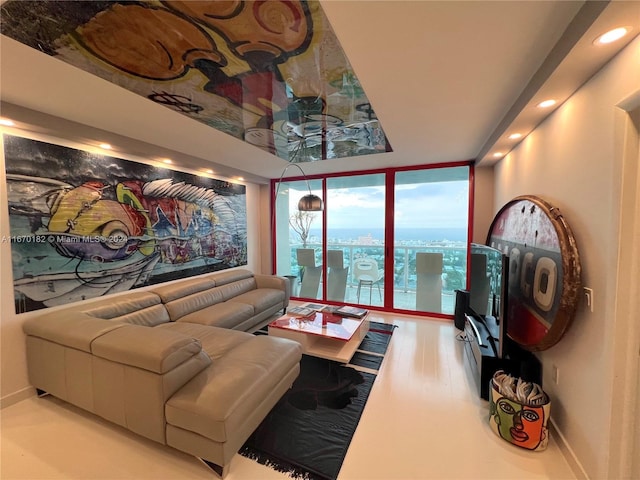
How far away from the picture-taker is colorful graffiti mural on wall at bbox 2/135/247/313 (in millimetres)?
2195

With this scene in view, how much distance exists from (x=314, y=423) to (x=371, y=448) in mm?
446

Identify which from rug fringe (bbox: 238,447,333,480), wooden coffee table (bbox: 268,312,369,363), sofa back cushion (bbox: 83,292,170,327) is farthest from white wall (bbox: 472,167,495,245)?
sofa back cushion (bbox: 83,292,170,327)

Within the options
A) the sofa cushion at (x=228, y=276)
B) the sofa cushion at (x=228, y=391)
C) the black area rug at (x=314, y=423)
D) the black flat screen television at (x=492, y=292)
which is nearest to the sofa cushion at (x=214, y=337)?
the sofa cushion at (x=228, y=391)

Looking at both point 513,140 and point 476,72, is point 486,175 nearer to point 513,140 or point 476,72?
point 513,140

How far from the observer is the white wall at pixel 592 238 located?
1.30 m

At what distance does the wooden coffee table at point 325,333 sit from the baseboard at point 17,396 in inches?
83.3

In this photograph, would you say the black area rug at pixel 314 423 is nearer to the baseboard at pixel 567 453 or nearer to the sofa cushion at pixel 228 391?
the sofa cushion at pixel 228 391

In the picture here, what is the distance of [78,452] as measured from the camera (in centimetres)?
170

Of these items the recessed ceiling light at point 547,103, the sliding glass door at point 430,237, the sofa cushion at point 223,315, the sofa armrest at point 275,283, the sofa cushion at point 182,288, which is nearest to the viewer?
the recessed ceiling light at point 547,103

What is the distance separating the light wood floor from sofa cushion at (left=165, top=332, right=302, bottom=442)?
1.18ft

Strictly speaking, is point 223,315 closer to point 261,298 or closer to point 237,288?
point 261,298

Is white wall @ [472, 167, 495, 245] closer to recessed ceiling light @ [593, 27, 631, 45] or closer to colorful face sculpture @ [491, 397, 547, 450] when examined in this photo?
colorful face sculpture @ [491, 397, 547, 450]

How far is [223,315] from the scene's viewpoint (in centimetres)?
303

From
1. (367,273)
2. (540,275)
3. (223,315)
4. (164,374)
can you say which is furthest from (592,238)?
(367,273)
